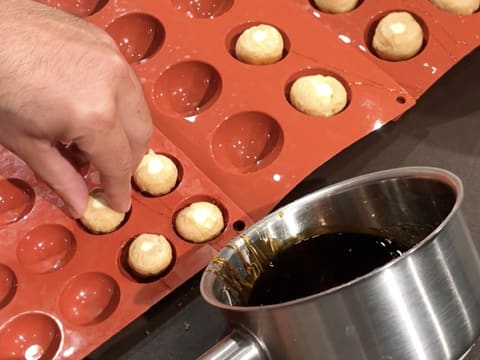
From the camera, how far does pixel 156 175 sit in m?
1.71

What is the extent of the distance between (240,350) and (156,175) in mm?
673

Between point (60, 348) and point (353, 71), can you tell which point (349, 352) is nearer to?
point (60, 348)

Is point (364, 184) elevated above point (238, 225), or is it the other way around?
point (364, 184)

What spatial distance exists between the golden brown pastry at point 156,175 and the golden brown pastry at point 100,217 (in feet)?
0.33

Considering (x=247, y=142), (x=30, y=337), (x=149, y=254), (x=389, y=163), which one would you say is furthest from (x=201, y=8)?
(x=30, y=337)

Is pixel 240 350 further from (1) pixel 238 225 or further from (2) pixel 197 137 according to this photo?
(2) pixel 197 137

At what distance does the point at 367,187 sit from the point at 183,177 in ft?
2.00

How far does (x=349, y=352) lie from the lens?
1109mm

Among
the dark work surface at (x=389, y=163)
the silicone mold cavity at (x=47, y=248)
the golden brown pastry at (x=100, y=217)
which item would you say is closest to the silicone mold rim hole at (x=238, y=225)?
the dark work surface at (x=389, y=163)

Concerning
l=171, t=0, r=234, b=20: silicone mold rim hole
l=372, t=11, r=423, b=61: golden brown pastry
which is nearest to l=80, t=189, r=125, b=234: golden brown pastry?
l=171, t=0, r=234, b=20: silicone mold rim hole

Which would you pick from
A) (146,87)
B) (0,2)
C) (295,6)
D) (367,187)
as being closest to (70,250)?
(146,87)

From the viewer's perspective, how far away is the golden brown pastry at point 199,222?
5.38ft

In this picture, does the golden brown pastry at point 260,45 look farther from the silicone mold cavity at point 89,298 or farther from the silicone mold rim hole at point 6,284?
the silicone mold rim hole at point 6,284

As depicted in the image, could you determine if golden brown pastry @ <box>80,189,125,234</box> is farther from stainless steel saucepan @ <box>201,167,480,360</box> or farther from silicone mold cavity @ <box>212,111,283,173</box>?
stainless steel saucepan @ <box>201,167,480,360</box>
